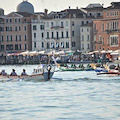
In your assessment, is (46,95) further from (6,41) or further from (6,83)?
(6,41)

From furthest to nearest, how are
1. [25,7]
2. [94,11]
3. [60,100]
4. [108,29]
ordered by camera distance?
[25,7] → [94,11] → [108,29] → [60,100]

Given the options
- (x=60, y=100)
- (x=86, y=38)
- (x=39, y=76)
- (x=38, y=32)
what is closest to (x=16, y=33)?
(x=38, y=32)

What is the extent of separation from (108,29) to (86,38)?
1031 centimetres

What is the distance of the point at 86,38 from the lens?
134 m

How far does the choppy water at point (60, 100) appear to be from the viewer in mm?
38281

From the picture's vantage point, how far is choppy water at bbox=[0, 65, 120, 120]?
3828 centimetres

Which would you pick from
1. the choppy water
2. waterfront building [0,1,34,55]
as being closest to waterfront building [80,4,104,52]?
waterfront building [0,1,34,55]

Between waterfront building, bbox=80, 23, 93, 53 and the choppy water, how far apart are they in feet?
233

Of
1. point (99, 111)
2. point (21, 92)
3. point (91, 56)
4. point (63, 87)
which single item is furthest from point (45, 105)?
point (91, 56)

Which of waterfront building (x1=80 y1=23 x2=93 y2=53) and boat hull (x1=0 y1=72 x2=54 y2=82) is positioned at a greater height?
waterfront building (x1=80 y1=23 x2=93 y2=53)

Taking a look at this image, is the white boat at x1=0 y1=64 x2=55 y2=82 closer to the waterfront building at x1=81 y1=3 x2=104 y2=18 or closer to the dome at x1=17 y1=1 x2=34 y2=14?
the waterfront building at x1=81 y1=3 x2=104 y2=18

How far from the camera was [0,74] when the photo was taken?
6388 centimetres

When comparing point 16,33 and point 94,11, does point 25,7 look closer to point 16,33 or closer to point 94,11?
point 16,33

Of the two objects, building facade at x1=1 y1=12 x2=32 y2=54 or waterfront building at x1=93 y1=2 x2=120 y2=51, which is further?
building facade at x1=1 y1=12 x2=32 y2=54
